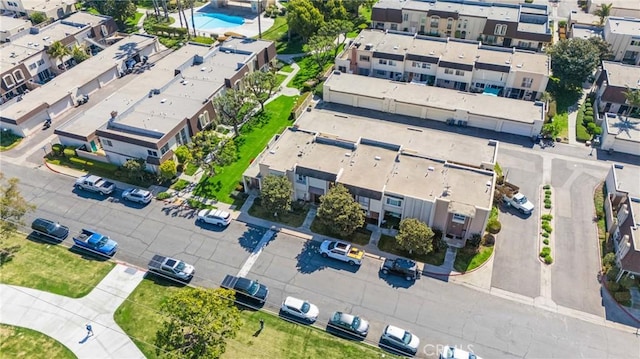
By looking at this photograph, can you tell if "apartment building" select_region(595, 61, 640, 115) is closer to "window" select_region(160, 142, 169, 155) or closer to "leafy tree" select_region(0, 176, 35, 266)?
"window" select_region(160, 142, 169, 155)

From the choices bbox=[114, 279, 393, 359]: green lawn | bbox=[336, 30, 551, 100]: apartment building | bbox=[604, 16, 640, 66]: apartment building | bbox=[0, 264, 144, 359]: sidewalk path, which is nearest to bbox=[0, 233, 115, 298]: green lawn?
bbox=[0, 264, 144, 359]: sidewalk path

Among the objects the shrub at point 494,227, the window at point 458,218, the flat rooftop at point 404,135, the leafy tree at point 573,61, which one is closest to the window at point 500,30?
the leafy tree at point 573,61

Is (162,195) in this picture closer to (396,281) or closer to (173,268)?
(173,268)

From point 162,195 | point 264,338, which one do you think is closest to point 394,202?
point 264,338

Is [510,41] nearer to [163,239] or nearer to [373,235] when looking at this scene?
[373,235]

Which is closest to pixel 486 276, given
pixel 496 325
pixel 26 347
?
pixel 496 325

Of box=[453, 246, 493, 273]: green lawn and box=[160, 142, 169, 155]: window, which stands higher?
box=[160, 142, 169, 155]: window
